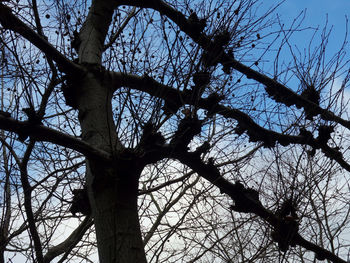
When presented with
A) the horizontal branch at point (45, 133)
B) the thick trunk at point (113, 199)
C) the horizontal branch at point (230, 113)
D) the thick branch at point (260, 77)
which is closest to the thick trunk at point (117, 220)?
the thick trunk at point (113, 199)

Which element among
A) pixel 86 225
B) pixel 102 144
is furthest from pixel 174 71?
pixel 86 225

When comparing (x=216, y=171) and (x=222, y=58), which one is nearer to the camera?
(x=216, y=171)

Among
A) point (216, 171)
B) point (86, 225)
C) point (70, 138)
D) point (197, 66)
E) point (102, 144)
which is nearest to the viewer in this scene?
point (70, 138)

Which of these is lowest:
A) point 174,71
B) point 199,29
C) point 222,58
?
point 174,71

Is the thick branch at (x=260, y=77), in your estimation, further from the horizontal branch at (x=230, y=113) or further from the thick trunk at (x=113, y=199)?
the thick trunk at (x=113, y=199)

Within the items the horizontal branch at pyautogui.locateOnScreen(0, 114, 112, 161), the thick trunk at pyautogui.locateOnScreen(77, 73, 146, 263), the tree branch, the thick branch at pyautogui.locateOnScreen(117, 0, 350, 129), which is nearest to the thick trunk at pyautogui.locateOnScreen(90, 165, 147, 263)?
the thick trunk at pyautogui.locateOnScreen(77, 73, 146, 263)

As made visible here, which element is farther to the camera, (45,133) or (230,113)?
(230,113)

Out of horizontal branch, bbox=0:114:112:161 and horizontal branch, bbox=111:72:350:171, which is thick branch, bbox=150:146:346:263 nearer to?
horizontal branch, bbox=111:72:350:171

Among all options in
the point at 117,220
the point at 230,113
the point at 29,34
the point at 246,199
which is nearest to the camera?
the point at 117,220

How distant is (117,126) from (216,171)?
1.11 m

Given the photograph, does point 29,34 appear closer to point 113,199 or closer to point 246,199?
point 113,199

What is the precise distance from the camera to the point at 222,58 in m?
3.72

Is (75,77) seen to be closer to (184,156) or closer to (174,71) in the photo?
(174,71)

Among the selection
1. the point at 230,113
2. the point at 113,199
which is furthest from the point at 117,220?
the point at 230,113
